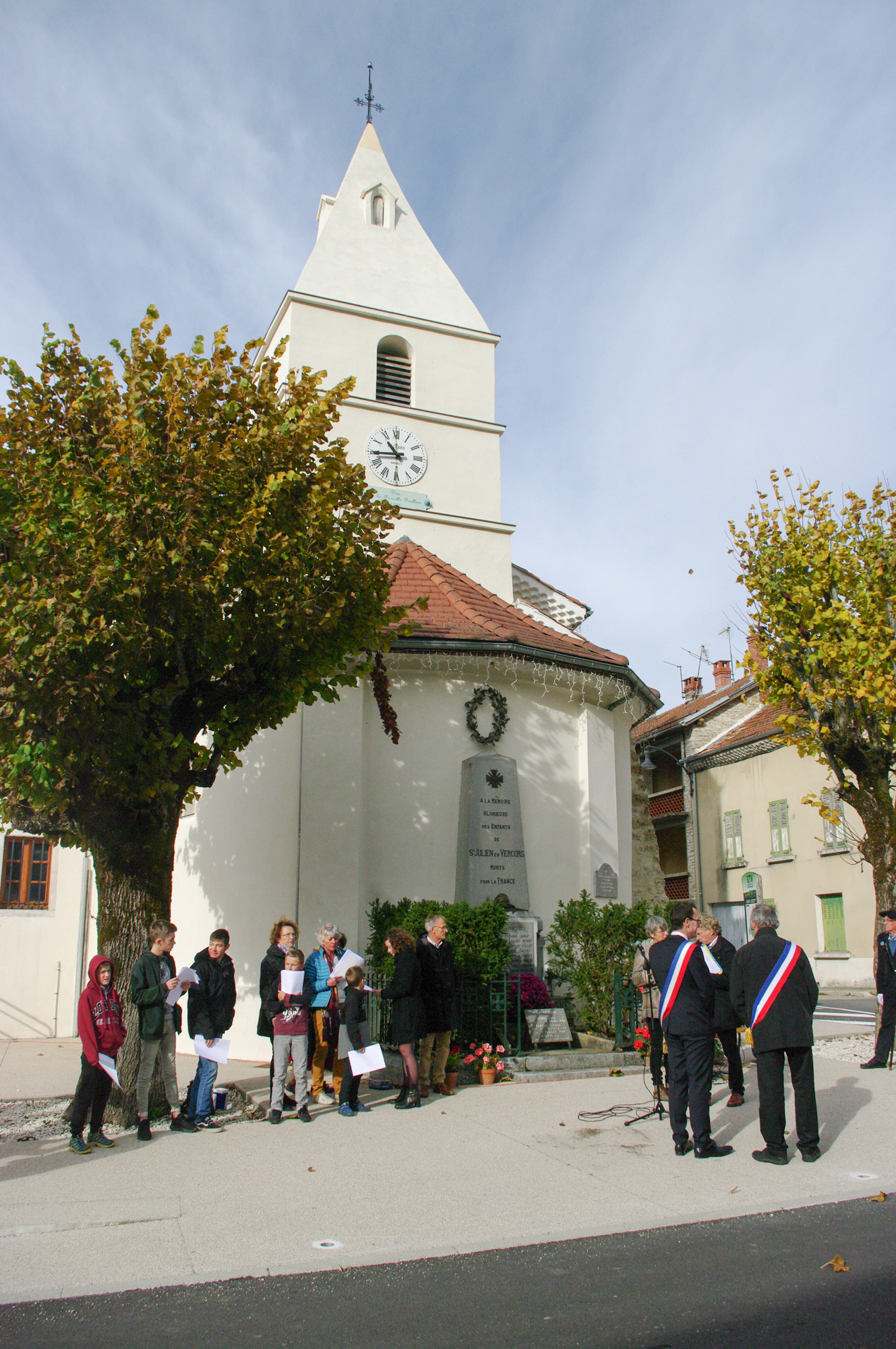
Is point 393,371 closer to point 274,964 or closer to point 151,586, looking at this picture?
point 151,586

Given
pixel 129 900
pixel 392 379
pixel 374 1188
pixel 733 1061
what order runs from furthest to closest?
pixel 392 379, pixel 733 1061, pixel 129 900, pixel 374 1188

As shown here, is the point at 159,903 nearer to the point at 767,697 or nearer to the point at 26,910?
the point at 26,910

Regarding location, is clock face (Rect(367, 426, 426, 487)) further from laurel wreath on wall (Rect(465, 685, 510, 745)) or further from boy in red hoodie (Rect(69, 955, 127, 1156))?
boy in red hoodie (Rect(69, 955, 127, 1156))

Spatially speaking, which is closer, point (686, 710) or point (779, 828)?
point (779, 828)

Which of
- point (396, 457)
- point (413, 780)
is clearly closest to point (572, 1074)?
point (413, 780)

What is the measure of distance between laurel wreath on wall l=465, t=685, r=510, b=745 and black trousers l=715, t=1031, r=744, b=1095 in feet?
18.3

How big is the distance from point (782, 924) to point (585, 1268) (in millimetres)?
24555

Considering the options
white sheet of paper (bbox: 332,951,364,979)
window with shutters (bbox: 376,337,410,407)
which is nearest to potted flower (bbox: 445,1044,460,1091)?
white sheet of paper (bbox: 332,951,364,979)

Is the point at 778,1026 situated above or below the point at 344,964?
below

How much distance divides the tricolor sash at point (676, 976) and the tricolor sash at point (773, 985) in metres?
0.51

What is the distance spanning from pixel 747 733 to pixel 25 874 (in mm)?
21265

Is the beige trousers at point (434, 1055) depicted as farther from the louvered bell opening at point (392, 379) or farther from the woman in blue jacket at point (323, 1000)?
the louvered bell opening at point (392, 379)

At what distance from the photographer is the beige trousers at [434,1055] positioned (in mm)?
8719

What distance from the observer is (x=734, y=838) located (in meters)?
29.5
